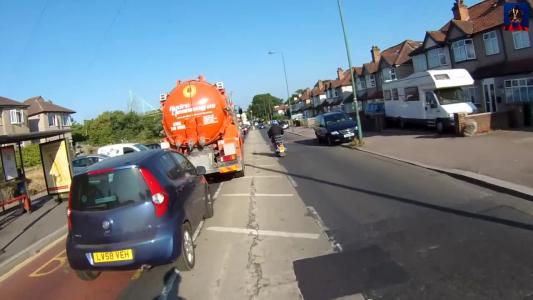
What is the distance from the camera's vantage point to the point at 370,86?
58438 mm

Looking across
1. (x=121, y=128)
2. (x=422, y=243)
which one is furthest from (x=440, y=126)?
(x=121, y=128)

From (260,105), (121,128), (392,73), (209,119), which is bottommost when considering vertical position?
(209,119)

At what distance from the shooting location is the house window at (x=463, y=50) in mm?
31711

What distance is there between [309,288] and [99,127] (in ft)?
152

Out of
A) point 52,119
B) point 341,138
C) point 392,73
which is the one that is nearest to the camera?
point 341,138

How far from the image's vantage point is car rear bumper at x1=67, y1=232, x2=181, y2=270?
228 inches

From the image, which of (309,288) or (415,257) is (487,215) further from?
(309,288)

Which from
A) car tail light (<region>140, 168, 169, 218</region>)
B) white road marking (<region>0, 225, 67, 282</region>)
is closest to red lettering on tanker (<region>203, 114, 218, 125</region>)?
white road marking (<region>0, 225, 67, 282</region>)

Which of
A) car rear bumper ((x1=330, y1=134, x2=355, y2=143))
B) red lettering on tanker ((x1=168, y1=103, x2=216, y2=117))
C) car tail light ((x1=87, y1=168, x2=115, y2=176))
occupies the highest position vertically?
red lettering on tanker ((x1=168, y1=103, x2=216, y2=117))

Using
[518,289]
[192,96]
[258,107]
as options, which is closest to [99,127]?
[192,96]

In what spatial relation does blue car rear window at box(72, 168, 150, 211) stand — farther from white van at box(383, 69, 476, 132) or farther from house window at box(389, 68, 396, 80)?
house window at box(389, 68, 396, 80)

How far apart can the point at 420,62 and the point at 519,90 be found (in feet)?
46.8

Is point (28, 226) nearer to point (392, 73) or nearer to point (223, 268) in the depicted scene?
point (223, 268)

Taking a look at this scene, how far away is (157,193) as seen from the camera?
20.0 feet
